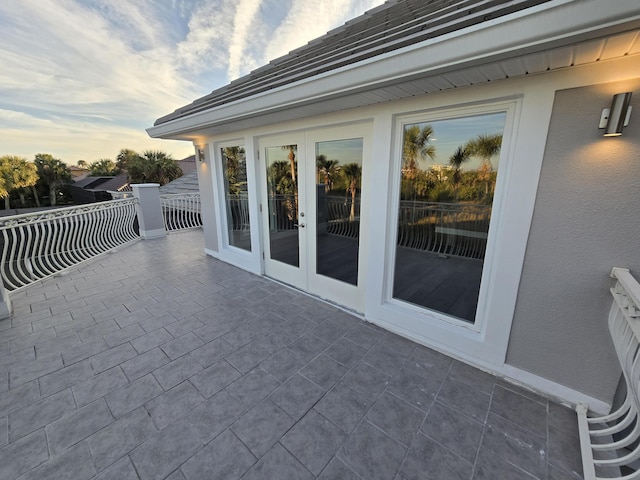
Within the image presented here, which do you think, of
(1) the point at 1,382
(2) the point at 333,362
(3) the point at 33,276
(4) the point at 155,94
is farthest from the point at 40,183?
(2) the point at 333,362

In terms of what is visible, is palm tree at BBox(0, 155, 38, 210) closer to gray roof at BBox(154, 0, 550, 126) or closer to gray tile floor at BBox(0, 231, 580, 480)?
gray tile floor at BBox(0, 231, 580, 480)

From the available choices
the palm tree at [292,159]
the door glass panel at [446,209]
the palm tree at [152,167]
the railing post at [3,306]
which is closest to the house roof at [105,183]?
the palm tree at [152,167]

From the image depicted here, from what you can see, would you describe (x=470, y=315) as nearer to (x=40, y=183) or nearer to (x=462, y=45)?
(x=462, y=45)

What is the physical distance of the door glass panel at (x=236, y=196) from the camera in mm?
4156

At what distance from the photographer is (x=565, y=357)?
1826mm

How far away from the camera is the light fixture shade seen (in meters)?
1.39

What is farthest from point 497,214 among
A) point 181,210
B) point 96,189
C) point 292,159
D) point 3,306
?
point 96,189

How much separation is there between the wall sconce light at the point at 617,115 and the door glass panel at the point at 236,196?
3877 mm

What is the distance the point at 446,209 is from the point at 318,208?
2.49 meters

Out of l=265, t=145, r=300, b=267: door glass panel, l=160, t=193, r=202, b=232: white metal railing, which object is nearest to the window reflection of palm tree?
l=265, t=145, r=300, b=267: door glass panel

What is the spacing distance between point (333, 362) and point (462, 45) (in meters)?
2.42

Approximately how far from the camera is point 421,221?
4270 millimetres

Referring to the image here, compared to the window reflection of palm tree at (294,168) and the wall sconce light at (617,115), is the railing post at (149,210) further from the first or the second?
the wall sconce light at (617,115)

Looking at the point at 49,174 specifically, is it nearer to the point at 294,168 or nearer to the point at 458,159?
the point at 294,168
